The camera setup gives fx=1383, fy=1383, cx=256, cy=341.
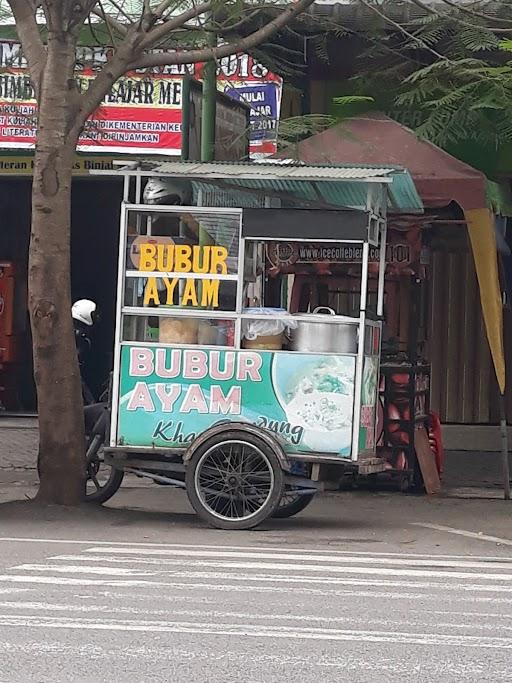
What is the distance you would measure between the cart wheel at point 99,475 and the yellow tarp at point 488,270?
3.77 meters

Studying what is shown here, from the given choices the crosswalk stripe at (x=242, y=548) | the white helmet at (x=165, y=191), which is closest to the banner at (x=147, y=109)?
the white helmet at (x=165, y=191)

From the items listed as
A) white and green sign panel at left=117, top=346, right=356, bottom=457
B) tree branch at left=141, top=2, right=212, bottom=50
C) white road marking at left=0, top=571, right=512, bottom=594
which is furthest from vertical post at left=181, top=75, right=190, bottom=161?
white road marking at left=0, top=571, right=512, bottom=594

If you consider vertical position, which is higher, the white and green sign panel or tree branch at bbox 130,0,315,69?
tree branch at bbox 130,0,315,69

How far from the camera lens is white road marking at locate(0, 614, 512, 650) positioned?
6.59 meters

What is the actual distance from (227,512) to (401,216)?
12.0 feet

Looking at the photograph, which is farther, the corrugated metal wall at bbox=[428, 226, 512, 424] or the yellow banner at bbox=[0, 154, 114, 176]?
the yellow banner at bbox=[0, 154, 114, 176]

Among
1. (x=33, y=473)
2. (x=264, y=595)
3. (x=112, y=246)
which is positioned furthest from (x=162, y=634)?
(x=112, y=246)

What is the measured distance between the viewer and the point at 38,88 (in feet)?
37.8

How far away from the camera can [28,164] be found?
18531 mm

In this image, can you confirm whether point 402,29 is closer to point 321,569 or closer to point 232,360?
A: point 232,360

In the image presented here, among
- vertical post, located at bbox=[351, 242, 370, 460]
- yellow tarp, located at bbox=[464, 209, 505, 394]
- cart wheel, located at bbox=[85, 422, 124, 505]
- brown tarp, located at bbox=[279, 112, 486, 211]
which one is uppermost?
brown tarp, located at bbox=[279, 112, 486, 211]

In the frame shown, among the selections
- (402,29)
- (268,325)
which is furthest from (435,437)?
(402,29)

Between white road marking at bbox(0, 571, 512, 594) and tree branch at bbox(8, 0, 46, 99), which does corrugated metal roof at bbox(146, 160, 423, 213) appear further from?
white road marking at bbox(0, 571, 512, 594)

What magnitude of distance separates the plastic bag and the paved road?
1824 millimetres
